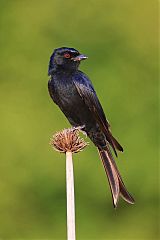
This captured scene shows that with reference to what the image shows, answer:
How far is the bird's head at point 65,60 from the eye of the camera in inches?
129

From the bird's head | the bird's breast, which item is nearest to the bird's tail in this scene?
the bird's breast

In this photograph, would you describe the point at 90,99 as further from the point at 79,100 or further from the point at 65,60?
the point at 65,60

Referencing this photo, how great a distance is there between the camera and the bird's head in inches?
129

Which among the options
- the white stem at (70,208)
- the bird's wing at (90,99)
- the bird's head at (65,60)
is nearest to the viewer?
the white stem at (70,208)

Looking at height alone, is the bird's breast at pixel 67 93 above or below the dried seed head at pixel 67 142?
above

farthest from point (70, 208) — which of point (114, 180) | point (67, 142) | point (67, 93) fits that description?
point (67, 93)

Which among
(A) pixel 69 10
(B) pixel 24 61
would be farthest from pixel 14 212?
(A) pixel 69 10

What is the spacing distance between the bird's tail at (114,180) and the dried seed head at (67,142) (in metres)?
0.58

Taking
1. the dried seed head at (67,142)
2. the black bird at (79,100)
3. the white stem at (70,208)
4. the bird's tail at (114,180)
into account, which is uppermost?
the black bird at (79,100)

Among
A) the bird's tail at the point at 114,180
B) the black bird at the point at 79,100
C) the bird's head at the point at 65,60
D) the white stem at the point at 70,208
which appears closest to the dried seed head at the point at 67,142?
the white stem at the point at 70,208

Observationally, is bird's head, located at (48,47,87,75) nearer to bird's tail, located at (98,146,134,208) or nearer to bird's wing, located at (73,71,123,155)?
bird's wing, located at (73,71,123,155)

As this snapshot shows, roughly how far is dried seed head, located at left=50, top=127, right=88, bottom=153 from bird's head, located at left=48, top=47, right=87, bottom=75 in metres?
1.08

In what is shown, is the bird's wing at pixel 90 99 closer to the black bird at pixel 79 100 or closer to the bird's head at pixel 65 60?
the black bird at pixel 79 100

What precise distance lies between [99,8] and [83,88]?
3.12 meters
